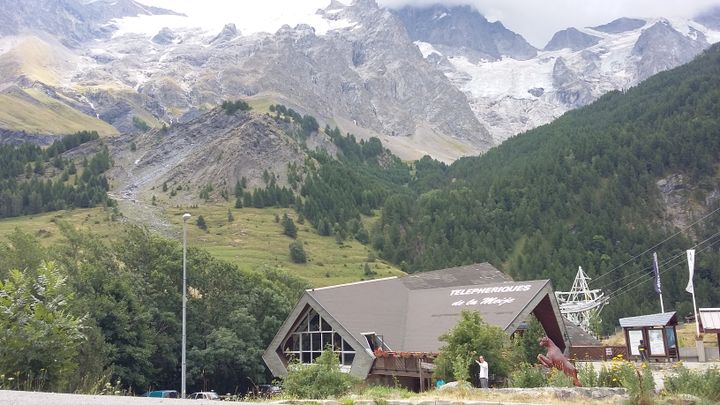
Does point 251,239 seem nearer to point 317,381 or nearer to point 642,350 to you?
point 642,350

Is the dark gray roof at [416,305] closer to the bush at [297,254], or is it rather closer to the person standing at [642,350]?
the person standing at [642,350]

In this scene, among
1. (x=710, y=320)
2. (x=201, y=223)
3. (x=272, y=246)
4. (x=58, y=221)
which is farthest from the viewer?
(x=201, y=223)

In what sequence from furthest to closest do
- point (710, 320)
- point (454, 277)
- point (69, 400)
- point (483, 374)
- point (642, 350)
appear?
1. point (454, 277)
2. point (642, 350)
3. point (710, 320)
4. point (483, 374)
5. point (69, 400)

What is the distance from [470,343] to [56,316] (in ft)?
52.2

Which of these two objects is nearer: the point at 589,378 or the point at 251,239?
the point at 589,378

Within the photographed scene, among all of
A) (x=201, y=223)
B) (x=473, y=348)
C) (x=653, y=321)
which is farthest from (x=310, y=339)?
(x=201, y=223)

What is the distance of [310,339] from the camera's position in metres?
46.6

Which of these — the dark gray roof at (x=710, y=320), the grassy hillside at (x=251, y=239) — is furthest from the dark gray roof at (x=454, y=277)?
the grassy hillside at (x=251, y=239)

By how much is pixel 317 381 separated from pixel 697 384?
40.3 feet

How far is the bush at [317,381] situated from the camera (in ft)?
78.3

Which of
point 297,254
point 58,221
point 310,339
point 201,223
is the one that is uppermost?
point 201,223

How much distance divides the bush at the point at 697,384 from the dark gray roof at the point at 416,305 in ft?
65.9

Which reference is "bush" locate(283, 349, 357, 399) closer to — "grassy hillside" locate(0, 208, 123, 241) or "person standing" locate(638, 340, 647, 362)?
"person standing" locate(638, 340, 647, 362)

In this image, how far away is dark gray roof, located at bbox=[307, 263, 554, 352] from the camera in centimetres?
4109
